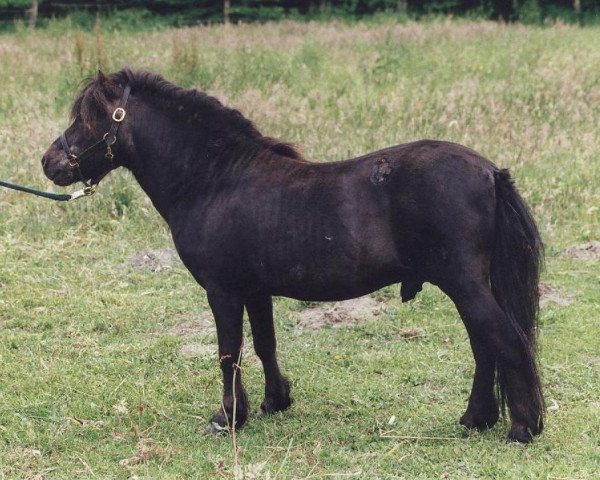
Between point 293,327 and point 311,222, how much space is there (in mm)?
2096

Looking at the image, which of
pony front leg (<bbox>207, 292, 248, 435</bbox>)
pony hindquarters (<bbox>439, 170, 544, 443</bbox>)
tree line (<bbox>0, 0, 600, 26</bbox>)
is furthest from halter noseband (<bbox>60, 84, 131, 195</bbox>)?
tree line (<bbox>0, 0, 600, 26</bbox>)

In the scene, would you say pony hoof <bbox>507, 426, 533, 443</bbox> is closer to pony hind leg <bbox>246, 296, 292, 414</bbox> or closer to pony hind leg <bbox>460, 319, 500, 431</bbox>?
pony hind leg <bbox>460, 319, 500, 431</bbox>

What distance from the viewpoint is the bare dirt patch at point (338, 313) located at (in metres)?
6.31

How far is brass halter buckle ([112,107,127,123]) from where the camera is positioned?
4.69 meters

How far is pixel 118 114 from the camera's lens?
4.70 meters

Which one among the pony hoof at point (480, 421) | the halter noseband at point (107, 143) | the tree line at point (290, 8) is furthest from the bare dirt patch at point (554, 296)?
the tree line at point (290, 8)

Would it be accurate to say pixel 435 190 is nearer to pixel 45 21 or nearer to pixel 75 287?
pixel 75 287

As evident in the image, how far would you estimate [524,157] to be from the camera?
8898 mm

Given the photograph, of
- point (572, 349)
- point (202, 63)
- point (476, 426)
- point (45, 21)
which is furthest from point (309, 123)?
point (45, 21)

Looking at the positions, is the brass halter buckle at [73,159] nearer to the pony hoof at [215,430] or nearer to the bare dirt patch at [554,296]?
the pony hoof at [215,430]

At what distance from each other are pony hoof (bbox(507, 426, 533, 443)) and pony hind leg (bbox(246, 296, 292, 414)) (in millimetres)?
1330

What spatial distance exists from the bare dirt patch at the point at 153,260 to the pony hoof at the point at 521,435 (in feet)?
12.1

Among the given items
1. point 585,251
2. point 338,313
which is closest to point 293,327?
point 338,313

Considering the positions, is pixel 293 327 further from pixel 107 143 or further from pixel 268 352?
pixel 107 143
